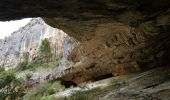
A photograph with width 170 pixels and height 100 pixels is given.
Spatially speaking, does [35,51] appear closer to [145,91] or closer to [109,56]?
[109,56]

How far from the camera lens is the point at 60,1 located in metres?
11.5

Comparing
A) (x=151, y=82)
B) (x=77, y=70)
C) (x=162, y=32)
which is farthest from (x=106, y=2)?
(x=77, y=70)

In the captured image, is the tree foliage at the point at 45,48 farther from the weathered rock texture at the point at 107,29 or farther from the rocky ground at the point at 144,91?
the rocky ground at the point at 144,91

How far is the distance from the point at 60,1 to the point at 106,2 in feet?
6.49

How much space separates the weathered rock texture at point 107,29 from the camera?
39.9ft

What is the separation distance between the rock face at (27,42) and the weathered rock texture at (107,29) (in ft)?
92.1

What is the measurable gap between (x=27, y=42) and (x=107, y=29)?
5517 cm

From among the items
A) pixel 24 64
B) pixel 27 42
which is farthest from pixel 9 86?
pixel 27 42

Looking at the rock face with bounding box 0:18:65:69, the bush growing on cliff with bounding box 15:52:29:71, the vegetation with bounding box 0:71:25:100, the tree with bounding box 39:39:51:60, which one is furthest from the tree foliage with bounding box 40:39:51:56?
the vegetation with bounding box 0:71:25:100

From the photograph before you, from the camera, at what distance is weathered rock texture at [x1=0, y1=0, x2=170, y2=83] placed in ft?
39.9

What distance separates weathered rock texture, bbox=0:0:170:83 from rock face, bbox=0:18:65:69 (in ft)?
92.1

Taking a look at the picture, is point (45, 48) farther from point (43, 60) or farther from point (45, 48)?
point (43, 60)

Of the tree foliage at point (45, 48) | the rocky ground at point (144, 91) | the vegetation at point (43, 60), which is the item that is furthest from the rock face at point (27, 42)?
the rocky ground at point (144, 91)

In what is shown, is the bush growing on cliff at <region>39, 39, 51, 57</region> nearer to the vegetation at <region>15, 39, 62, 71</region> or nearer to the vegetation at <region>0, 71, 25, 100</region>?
the vegetation at <region>15, 39, 62, 71</region>
